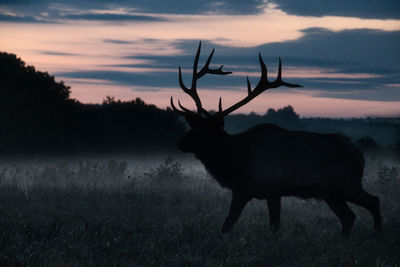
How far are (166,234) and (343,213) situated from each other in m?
3.34

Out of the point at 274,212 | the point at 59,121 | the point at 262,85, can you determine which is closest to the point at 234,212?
the point at 274,212

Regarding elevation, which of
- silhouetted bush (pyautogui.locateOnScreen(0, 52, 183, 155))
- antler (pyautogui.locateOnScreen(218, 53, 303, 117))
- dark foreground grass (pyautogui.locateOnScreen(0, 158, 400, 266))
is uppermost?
antler (pyautogui.locateOnScreen(218, 53, 303, 117))

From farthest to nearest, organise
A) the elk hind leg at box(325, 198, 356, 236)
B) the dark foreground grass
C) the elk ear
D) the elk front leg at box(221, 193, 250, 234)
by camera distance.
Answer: the elk hind leg at box(325, 198, 356, 236), the elk ear, the elk front leg at box(221, 193, 250, 234), the dark foreground grass

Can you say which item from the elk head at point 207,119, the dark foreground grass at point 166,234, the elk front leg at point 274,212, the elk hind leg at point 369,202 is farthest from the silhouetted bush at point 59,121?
the elk hind leg at point 369,202

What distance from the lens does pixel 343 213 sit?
985 cm

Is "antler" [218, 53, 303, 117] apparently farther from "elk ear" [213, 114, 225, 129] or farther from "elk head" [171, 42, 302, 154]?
"elk ear" [213, 114, 225, 129]

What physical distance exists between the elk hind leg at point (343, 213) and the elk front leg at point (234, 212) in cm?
164

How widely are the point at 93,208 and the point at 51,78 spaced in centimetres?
1024

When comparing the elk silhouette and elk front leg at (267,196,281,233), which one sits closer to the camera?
elk front leg at (267,196,281,233)

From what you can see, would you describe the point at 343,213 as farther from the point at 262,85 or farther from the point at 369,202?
the point at 262,85

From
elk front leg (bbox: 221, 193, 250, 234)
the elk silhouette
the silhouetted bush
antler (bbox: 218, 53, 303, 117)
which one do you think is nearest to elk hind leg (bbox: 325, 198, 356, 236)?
the elk silhouette

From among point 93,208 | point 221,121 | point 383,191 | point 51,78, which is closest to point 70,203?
point 93,208

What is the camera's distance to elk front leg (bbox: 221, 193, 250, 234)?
29.9 ft

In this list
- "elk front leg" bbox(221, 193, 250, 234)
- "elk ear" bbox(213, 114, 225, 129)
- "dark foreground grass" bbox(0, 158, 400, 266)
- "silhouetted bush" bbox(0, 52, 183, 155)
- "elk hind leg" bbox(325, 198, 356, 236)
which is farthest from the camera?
"silhouetted bush" bbox(0, 52, 183, 155)
